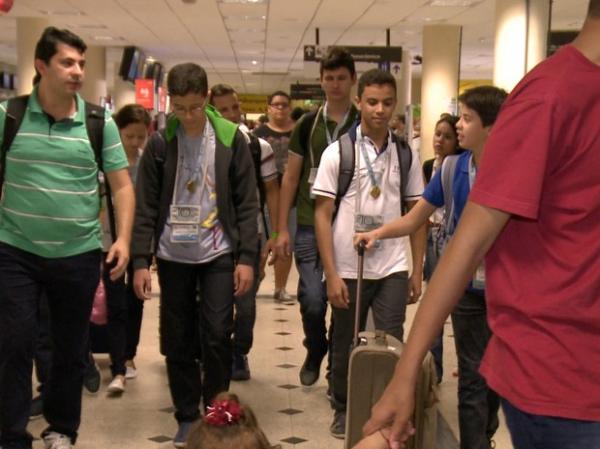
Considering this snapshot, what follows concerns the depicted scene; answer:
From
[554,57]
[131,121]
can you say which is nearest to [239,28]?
[131,121]

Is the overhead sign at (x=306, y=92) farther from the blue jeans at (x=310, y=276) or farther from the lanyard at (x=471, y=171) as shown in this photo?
the lanyard at (x=471, y=171)

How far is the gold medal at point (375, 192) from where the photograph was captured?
4.43 m

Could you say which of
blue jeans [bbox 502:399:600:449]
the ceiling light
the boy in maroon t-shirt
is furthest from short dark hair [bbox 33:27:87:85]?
the ceiling light

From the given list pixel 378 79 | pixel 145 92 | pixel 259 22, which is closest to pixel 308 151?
pixel 378 79

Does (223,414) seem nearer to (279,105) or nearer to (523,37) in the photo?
(279,105)

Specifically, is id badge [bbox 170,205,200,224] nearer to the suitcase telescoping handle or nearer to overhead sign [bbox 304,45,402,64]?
the suitcase telescoping handle

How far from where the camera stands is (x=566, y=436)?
1.56m

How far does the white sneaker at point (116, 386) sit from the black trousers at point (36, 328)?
1.29 m

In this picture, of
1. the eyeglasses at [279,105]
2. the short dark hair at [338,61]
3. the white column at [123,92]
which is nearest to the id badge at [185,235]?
the short dark hair at [338,61]

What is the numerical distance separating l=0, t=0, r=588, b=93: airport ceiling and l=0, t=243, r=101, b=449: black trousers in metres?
11.5

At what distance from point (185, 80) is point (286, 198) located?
4.18 ft

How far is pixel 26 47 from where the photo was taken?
17.7 metres

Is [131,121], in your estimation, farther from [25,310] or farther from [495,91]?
[495,91]

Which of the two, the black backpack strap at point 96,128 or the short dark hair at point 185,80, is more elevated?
the short dark hair at point 185,80
